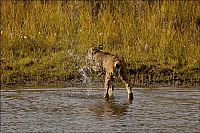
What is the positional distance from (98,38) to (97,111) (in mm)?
6138

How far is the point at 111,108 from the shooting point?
992 cm

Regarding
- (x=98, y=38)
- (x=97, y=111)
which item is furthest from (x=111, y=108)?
(x=98, y=38)

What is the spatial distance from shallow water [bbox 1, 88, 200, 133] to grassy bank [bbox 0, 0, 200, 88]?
5.89 feet

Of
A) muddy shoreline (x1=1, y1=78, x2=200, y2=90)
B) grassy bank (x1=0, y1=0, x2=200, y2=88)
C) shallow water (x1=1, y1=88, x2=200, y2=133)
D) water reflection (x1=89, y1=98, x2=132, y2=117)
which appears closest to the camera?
shallow water (x1=1, y1=88, x2=200, y2=133)

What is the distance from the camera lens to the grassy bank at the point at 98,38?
45.9ft

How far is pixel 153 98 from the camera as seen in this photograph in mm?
10898

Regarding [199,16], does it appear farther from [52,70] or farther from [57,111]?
[57,111]

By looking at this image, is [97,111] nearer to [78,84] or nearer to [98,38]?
[78,84]

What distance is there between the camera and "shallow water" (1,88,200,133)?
27.4 ft

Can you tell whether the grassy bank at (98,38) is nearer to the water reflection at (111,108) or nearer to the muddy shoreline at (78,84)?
the muddy shoreline at (78,84)

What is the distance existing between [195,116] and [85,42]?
676cm

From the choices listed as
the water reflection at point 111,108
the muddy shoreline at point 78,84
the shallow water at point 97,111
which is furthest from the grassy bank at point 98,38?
the water reflection at point 111,108

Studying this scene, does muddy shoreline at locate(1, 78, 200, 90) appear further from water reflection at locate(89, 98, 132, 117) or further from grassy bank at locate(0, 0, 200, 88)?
water reflection at locate(89, 98, 132, 117)

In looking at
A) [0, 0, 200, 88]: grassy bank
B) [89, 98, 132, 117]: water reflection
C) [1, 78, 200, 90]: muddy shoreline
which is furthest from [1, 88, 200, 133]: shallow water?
[0, 0, 200, 88]: grassy bank
